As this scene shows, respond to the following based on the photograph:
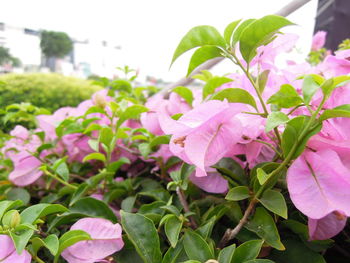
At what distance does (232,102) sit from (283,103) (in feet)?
0.13

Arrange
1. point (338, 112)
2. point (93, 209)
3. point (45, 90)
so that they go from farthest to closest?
point (45, 90), point (93, 209), point (338, 112)

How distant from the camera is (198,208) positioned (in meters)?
0.33

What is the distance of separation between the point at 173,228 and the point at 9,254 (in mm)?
140

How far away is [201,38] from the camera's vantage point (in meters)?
0.26

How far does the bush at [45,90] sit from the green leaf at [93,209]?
88 cm

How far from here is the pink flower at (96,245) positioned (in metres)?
0.28

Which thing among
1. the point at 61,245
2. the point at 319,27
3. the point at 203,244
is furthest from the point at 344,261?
the point at 319,27

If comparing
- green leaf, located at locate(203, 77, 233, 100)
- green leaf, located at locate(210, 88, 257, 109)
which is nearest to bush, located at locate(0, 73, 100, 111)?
green leaf, located at locate(203, 77, 233, 100)

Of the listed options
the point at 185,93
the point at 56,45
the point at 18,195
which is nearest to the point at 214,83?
the point at 185,93

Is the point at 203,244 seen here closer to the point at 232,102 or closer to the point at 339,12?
the point at 232,102

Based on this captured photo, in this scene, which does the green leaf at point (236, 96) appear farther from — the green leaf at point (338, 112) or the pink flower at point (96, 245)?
A: the pink flower at point (96, 245)

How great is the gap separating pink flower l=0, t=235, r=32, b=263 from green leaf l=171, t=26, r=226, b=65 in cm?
22

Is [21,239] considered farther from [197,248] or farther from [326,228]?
[326,228]

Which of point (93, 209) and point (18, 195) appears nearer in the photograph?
point (93, 209)
